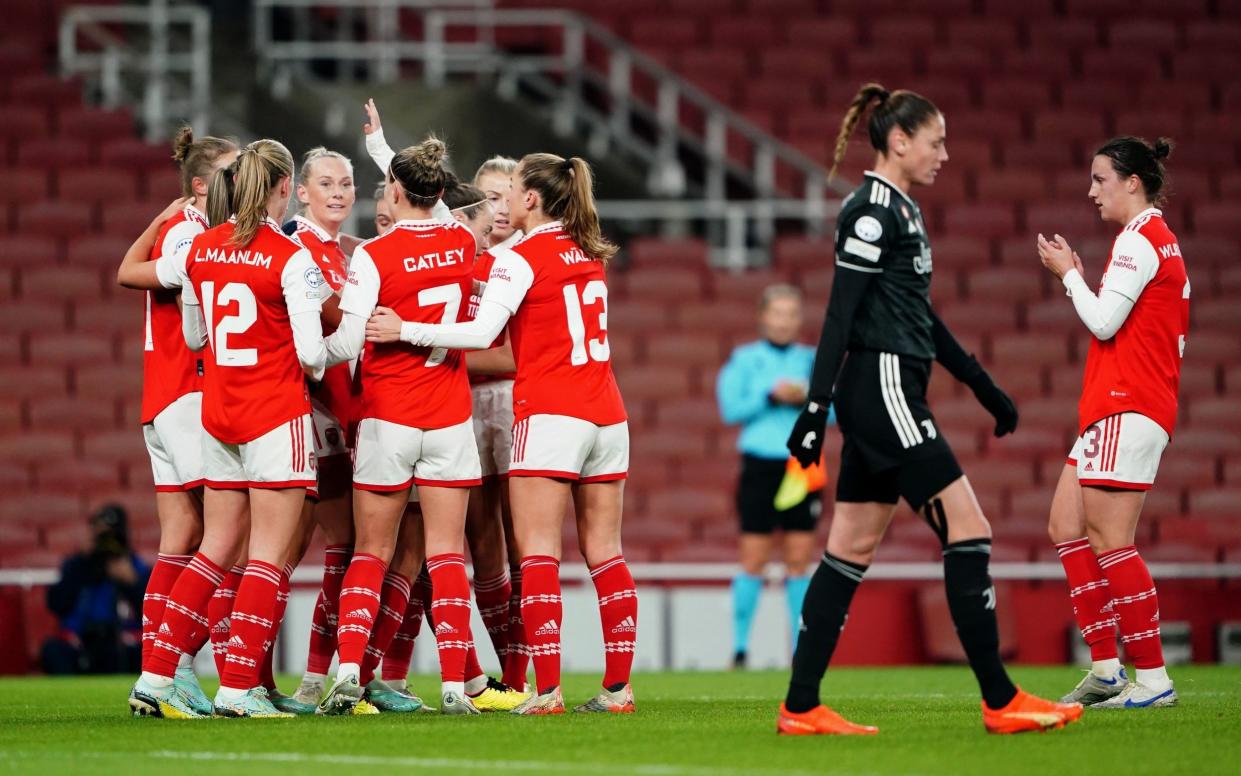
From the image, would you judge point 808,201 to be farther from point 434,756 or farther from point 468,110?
point 434,756

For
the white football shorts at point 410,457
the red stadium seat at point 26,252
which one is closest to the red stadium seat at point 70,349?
the red stadium seat at point 26,252

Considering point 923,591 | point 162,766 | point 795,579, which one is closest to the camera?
point 162,766

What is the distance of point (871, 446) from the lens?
Result: 5.28 metres

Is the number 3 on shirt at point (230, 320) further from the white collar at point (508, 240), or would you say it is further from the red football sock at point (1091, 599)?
the red football sock at point (1091, 599)

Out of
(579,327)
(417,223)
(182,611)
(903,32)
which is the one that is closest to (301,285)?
(417,223)

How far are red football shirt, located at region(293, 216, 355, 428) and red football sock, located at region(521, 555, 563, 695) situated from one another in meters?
1.10

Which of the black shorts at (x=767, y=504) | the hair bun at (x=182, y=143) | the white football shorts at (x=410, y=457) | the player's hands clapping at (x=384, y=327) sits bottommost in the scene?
the black shorts at (x=767, y=504)

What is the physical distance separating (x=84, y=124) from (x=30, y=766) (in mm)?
10444

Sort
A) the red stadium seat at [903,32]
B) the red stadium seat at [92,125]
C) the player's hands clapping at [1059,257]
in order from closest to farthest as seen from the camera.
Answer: the player's hands clapping at [1059,257] → the red stadium seat at [92,125] → the red stadium seat at [903,32]

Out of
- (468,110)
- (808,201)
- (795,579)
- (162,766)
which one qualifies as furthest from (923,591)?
(162,766)

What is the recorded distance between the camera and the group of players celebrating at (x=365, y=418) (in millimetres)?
6242

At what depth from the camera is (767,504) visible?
10.5 metres

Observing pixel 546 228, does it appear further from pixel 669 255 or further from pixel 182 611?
pixel 669 255

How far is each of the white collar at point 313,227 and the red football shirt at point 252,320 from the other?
495mm
